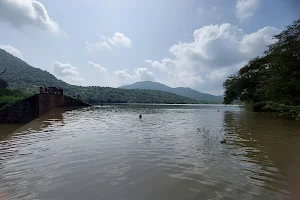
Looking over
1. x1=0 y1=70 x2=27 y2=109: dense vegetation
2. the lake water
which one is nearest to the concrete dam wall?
x1=0 y1=70 x2=27 y2=109: dense vegetation

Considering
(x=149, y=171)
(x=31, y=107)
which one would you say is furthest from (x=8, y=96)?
(x=149, y=171)

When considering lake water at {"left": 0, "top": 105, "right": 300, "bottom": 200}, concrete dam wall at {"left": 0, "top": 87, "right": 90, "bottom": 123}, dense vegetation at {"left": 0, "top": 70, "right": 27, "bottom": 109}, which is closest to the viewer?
lake water at {"left": 0, "top": 105, "right": 300, "bottom": 200}

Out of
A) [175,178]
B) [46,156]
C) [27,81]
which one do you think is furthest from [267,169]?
[27,81]

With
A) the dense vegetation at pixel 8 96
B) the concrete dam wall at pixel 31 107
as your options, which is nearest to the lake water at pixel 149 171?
the concrete dam wall at pixel 31 107

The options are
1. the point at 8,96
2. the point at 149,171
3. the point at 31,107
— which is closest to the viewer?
the point at 149,171

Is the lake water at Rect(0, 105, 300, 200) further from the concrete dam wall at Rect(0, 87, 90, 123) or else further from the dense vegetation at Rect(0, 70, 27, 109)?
the dense vegetation at Rect(0, 70, 27, 109)

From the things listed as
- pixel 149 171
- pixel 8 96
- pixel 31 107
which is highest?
pixel 8 96

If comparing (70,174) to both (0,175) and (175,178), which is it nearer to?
(0,175)

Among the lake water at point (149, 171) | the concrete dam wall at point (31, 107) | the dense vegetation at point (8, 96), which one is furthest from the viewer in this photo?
the dense vegetation at point (8, 96)

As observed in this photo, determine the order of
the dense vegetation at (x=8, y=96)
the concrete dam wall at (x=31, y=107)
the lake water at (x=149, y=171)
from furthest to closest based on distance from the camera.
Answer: the dense vegetation at (x=8, y=96)
the concrete dam wall at (x=31, y=107)
the lake water at (x=149, y=171)

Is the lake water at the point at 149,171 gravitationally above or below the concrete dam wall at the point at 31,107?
below

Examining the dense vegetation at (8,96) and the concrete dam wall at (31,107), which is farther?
the dense vegetation at (8,96)

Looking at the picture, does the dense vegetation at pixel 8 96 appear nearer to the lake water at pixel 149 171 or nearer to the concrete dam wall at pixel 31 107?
the concrete dam wall at pixel 31 107

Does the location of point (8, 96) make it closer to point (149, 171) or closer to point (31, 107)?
point (31, 107)
